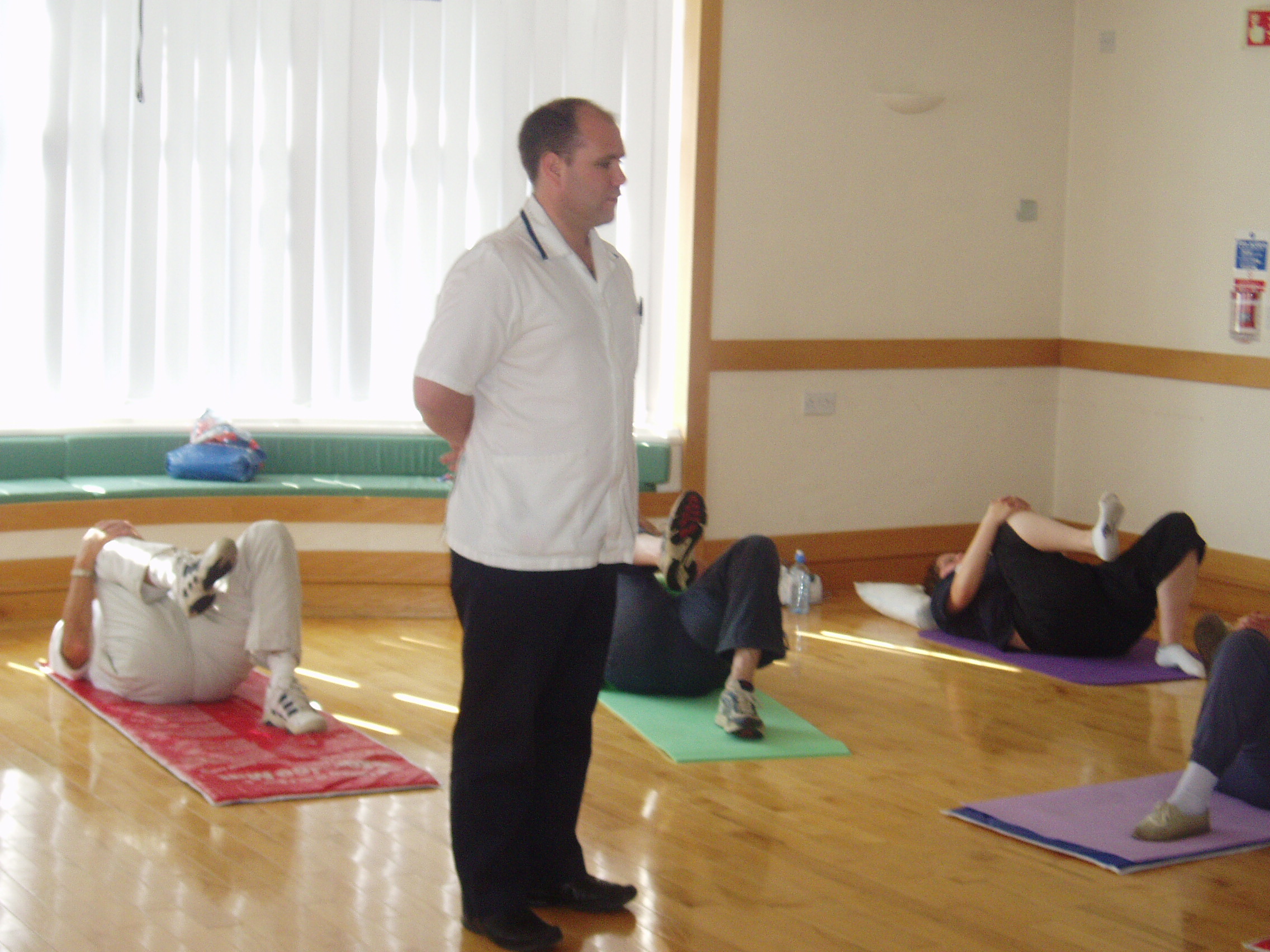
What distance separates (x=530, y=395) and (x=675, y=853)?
1127 millimetres

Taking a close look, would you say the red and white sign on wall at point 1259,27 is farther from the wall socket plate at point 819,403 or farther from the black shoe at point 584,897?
the black shoe at point 584,897

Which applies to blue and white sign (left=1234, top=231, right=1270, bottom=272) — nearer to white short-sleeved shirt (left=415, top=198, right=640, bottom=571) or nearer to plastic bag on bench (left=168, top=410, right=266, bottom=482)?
plastic bag on bench (left=168, top=410, right=266, bottom=482)

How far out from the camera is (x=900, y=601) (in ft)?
18.3

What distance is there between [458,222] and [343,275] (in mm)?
490

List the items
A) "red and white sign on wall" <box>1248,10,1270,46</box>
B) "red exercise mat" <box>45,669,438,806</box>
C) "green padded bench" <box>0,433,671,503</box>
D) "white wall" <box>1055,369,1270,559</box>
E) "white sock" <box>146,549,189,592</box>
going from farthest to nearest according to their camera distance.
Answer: "white wall" <box>1055,369,1270,559</box>, "red and white sign on wall" <box>1248,10,1270,46</box>, "green padded bench" <box>0,433,671,503</box>, "white sock" <box>146,549,189,592</box>, "red exercise mat" <box>45,669,438,806</box>

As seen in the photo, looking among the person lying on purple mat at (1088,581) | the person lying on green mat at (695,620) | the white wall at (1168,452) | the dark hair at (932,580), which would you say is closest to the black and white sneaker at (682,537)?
the person lying on green mat at (695,620)

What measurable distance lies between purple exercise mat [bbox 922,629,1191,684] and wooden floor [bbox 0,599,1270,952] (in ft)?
1.27

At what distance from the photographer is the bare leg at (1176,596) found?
483 cm

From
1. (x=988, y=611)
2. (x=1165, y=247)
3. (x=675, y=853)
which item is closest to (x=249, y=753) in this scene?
(x=675, y=853)

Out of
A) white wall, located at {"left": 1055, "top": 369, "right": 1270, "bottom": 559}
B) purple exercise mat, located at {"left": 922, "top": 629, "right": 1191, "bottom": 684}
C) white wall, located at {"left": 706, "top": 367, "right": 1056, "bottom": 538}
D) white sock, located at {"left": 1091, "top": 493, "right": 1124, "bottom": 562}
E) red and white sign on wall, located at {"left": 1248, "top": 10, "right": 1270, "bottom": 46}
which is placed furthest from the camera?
white wall, located at {"left": 706, "top": 367, "right": 1056, "bottom": 538}

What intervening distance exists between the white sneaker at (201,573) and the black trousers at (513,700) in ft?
3.88

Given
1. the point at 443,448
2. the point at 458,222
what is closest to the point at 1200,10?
the point at 458,222

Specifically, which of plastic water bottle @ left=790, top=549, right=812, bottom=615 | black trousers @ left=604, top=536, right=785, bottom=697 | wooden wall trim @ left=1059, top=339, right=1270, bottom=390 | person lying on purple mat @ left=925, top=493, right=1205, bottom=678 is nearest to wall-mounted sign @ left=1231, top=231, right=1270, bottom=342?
wooden wall trim @ left=1059, top=339, right=1270, bottom=390

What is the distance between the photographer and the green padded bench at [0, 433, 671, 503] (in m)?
5.18
